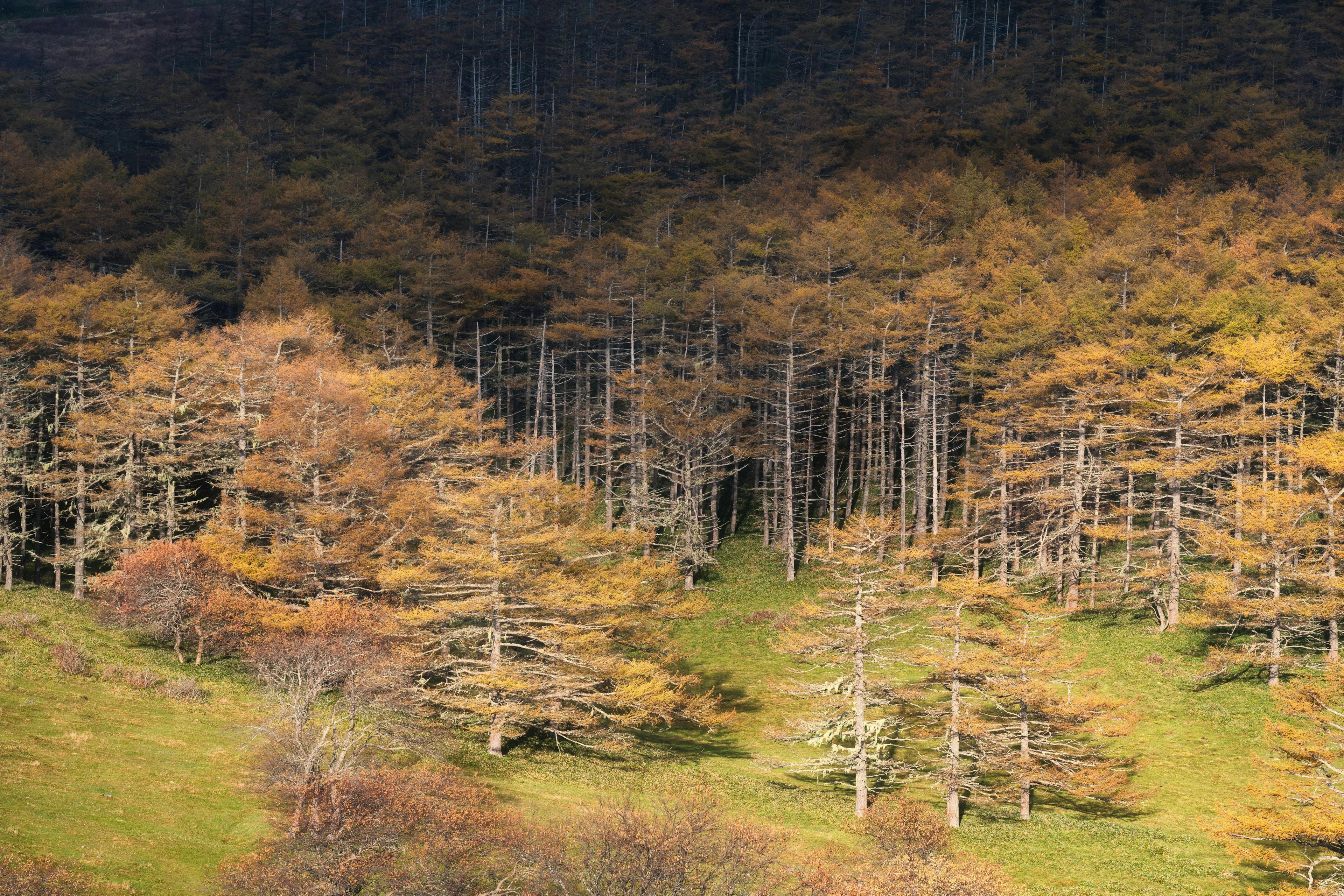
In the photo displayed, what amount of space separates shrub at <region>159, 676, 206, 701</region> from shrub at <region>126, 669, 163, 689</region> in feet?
1.10

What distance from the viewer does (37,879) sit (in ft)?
64.3

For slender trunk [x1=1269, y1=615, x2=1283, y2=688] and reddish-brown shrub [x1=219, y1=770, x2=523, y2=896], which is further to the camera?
slender trunk [x1=1269, y1=615, x2=1283, y2=688]

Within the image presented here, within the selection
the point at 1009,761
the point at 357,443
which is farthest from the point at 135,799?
the point at 1009,761

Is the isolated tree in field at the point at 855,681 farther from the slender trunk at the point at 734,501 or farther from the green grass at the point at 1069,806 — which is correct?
the slender trunk at the point at 734,501

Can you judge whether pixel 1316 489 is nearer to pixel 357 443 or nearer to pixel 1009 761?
pixel 1009 761

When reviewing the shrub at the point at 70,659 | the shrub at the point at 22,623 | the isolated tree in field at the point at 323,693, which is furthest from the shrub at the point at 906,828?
the shrub at the point at 22,623

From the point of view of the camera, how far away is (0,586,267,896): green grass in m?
22.6

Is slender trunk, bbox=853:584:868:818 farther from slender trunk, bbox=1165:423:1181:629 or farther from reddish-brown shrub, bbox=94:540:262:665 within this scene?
reddish-brown shrub, bbox=94:540:262:665

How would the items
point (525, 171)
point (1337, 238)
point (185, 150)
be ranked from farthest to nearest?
1. point (525, 171)
2. point (185, 150)
3. point (1337, 238)

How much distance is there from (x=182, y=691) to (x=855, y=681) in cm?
2207

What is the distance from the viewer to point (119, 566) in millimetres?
41406

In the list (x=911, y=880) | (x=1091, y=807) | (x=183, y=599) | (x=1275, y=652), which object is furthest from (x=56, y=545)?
(x=1275, y=652)

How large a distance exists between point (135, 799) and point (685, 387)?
33646mm

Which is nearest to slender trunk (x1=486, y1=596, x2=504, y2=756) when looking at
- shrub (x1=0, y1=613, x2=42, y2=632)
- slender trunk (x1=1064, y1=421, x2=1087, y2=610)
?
shrub (x1=0, y1=613, x2=42, y2=632)
